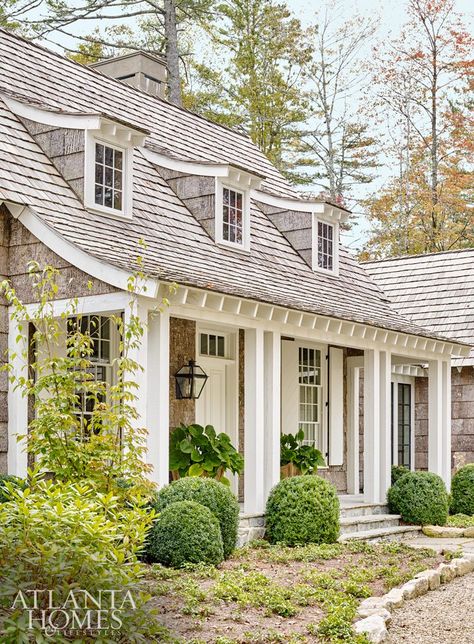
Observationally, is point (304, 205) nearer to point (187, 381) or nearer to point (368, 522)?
point (187, 381)

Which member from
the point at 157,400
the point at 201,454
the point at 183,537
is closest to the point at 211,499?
the point at 183,537

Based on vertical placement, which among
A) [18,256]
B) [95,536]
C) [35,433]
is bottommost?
[95,536]

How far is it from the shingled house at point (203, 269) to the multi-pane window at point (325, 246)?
35mm

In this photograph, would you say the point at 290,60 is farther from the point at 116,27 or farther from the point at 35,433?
the point at 35,433

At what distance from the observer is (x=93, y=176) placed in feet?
36.5

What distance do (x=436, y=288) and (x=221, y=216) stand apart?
8404 millimetres

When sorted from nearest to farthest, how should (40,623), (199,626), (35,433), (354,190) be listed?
(40,623), (199,626), (35,433), (354,190)

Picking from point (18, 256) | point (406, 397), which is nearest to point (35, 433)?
point (18, 256)

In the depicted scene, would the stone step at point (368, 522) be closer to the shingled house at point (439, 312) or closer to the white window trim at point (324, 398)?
the white window trim at point (324, 398)

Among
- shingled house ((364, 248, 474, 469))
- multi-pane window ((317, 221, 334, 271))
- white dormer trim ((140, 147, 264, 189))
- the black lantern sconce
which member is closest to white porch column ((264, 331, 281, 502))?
the black lantern sconce

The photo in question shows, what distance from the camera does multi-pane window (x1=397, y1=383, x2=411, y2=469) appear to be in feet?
60.1

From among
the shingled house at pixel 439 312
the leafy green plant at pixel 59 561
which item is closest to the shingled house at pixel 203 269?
the shingled house at pixel 439 312

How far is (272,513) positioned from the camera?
36.3 feet

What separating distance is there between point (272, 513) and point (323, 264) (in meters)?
5.60
